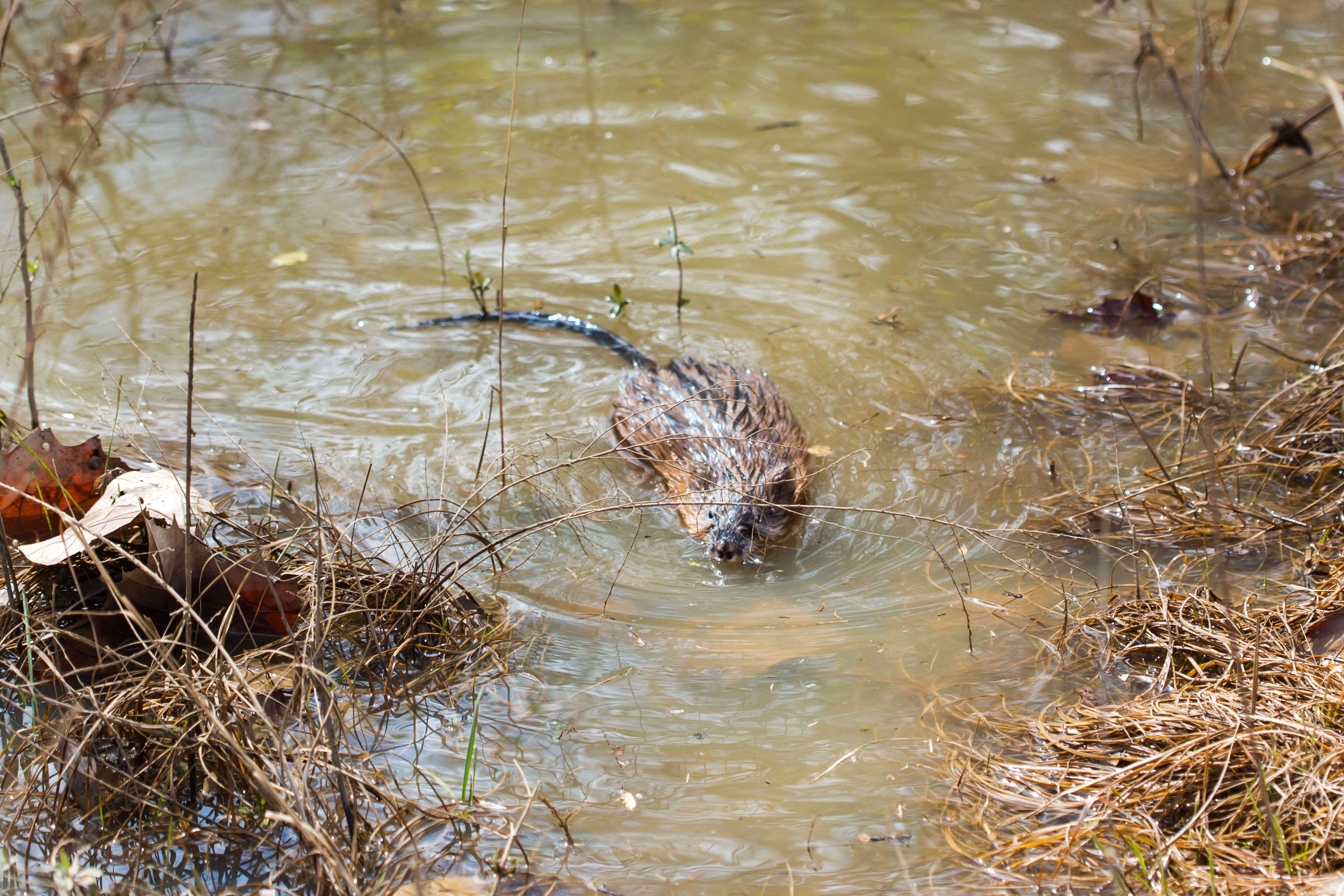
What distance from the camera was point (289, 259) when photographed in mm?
5383

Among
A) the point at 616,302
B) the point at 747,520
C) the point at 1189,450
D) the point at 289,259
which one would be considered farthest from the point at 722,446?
the point at 289,259

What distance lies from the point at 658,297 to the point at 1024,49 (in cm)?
390

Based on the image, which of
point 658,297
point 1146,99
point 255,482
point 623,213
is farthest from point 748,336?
point 1146,99

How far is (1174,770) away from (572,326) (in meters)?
3.01

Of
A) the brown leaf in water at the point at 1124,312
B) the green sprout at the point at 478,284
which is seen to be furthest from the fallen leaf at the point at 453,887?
the brown leaf in water at the point at 1124,312

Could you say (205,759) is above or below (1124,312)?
below

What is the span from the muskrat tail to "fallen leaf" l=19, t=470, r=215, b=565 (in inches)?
77.3

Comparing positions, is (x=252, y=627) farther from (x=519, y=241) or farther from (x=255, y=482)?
(x=519, y=241)

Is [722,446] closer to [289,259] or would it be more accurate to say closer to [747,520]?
[747,520]

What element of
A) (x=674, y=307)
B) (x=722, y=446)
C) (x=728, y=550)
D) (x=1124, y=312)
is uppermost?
(x=1124, y=312)

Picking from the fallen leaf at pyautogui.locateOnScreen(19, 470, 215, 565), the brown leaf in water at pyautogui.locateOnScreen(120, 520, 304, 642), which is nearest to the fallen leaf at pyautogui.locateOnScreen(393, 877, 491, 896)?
the brown leaf in water at pyautogui.locateOnScreen(120, 520, 304, 642)

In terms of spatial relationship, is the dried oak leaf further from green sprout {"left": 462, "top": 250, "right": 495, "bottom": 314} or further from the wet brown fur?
green sprout {"left": 462, "top": 250, "right": 495, "bottom": 314}

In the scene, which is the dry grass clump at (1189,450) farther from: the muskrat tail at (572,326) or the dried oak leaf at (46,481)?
the dried oak leaf at (46,481)

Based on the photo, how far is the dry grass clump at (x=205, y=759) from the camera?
223 centimetres
